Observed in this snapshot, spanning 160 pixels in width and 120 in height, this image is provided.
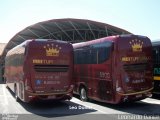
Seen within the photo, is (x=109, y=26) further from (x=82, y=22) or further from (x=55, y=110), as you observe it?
(x=55, y=110)

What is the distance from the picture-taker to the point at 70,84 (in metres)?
13.4

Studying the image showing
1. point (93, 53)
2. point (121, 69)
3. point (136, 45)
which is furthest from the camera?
point (93, 53)

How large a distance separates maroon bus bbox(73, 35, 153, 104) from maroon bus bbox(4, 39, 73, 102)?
133 cm

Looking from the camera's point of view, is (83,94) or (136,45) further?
(83,94)

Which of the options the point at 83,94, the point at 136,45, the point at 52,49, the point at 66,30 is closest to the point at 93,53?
the point at 52,49

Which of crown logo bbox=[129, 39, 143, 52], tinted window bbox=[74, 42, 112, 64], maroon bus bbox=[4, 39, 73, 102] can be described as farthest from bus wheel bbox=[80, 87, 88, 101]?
crown logo bbox=[129, 39, 143, 52]

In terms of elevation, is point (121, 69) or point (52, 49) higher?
point (52, 49)

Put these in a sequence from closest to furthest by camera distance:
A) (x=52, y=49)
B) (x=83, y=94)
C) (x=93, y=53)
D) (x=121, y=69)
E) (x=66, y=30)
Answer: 1. (x=121, y=69)
2. (x=52, y=49)
3. (x=93, y=53)
4. (x=83, y=94)
5. (x=66, y=30)

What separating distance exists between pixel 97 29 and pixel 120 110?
27828mm

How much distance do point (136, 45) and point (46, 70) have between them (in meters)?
4.24

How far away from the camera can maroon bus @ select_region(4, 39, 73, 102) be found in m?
12.6

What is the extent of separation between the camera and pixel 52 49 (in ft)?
42.8

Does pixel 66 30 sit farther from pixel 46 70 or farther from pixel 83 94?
pixel 46 70

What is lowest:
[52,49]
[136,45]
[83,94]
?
[83,94]
